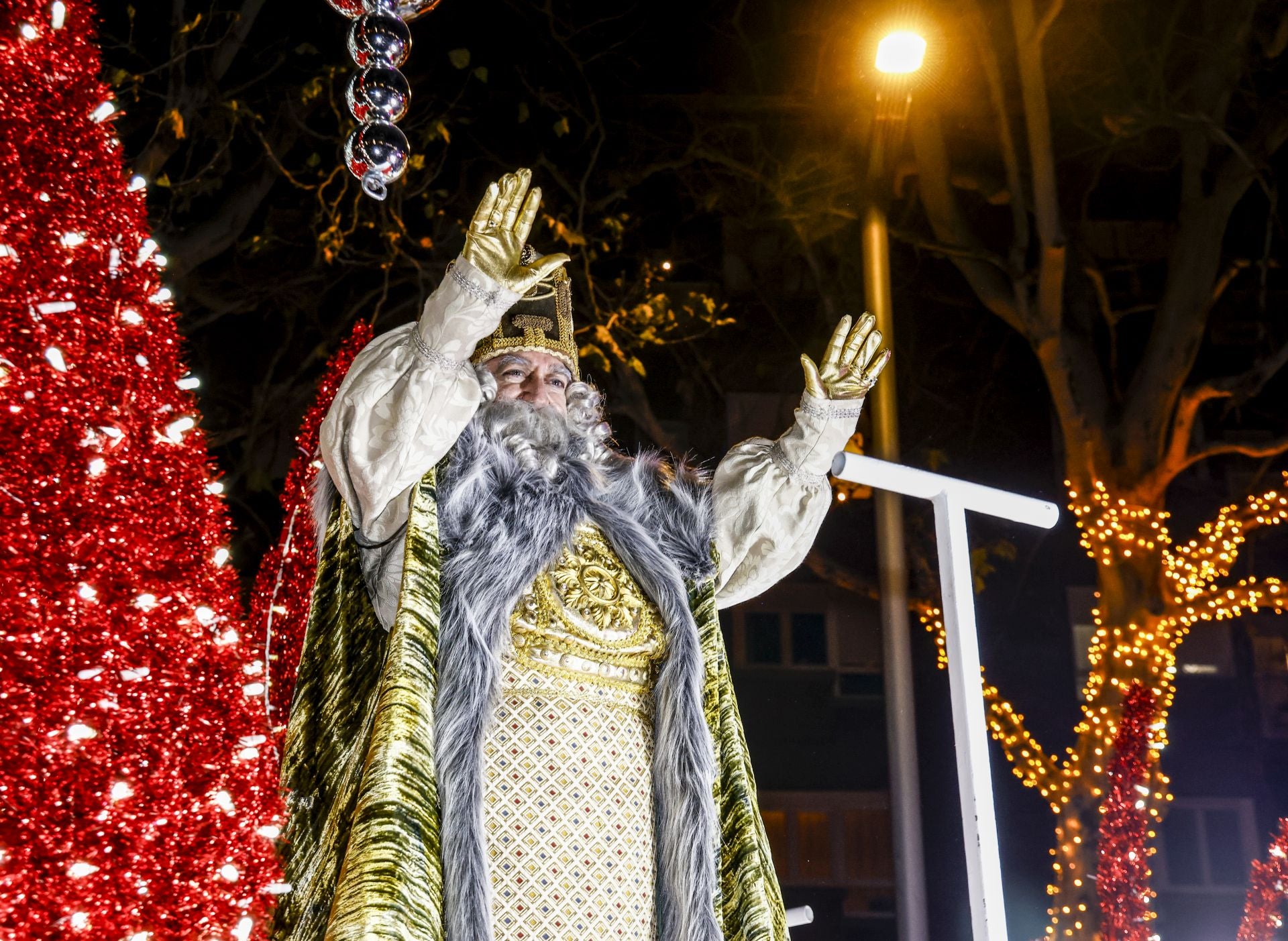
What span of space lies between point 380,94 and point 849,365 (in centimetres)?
134

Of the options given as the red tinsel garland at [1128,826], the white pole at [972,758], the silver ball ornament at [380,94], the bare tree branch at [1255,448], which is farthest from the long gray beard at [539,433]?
the bare tree branch at [1255,448]

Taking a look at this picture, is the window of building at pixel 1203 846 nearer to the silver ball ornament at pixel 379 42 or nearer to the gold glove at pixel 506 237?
the gold glove at pixel 506 237

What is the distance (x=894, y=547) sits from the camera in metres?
5.68

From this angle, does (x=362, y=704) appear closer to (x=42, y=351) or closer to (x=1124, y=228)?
(x=42, y=351)

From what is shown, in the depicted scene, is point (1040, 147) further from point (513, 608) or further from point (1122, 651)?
point (513, 608)

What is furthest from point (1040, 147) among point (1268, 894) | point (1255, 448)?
point (1268, 894)

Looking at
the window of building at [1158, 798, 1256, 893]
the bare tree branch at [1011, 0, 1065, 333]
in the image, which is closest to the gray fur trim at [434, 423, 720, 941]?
the bare tree branch at [1011, 0, 1065, 333]

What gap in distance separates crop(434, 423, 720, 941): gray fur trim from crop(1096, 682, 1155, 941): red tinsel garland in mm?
4650

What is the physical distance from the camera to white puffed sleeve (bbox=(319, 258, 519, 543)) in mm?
2732

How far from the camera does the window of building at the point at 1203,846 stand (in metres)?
12.2

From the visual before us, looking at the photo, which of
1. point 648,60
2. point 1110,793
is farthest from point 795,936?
point 648,60

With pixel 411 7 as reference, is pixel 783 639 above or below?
above

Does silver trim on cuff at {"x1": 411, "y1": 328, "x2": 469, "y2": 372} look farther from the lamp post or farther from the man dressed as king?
the lamp post

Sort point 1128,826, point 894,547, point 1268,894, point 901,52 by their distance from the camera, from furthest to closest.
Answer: point 1268,894 → point 1128,826 → point 901,52 → point 894,547
